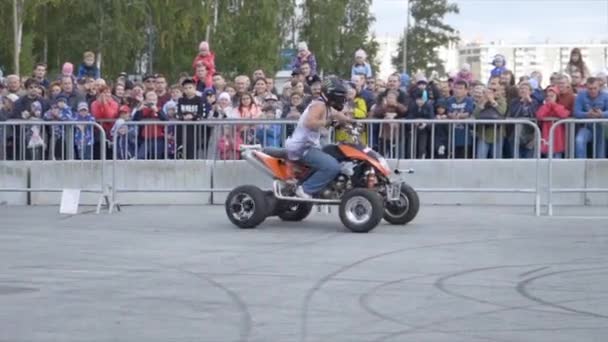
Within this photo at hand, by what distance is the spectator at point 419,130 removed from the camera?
57.8ft

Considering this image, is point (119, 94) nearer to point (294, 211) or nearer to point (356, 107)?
point (356, 107)

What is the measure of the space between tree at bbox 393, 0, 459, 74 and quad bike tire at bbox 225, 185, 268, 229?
85183mm

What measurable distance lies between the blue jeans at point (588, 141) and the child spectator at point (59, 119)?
7.24m

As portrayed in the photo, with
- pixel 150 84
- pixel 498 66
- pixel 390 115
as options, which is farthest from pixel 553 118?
pixel 150 84

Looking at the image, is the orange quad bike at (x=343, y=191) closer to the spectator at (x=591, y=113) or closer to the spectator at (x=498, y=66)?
the spectator at (x=591, y=113)

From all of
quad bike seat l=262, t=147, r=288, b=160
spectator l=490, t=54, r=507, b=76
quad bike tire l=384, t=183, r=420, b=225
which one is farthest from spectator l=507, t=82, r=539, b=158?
quad bike seat l=262, t=147, r=288, b=160

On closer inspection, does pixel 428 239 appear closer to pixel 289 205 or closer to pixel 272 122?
pixel 289 205

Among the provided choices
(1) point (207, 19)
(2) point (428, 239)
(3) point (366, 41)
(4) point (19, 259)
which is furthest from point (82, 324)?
(3) point (366, 41)

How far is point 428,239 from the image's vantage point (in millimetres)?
13672

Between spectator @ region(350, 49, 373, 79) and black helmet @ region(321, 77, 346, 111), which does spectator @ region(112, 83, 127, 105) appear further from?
black helmet @ region(321, 77, 346, 111)

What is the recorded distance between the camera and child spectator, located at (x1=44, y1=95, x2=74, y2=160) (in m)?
18.0

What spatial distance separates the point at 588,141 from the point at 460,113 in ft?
6.07

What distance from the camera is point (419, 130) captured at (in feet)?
57.8

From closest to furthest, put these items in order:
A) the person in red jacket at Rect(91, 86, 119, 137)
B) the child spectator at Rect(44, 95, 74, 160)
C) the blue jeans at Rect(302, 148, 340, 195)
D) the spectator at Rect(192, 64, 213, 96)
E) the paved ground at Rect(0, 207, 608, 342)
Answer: the paved ground at Rect(0, 207, 608, 342)
the blue jeans at Rect(302, 148, 340, 195)
the child spectator at Rect(44, 95, 74, 160)
the person in red jacket at Rect(91, 86, 119, 137)
the spectator at Rect(192, 64, 213, 96)
